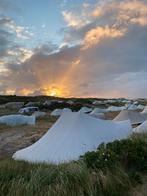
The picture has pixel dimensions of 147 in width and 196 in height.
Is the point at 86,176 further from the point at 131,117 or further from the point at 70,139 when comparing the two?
the point at 131,117

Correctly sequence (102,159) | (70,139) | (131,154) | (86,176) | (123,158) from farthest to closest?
(70,139), (131,154), (123,158), (102,159), (86,176)

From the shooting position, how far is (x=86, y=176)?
739 centimetres

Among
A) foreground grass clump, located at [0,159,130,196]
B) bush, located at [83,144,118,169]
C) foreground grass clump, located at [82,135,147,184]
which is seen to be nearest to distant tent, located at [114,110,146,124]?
foreground grass clump, located at [82,135,147,184]

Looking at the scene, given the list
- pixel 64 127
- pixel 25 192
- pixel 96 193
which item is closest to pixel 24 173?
pixel 25 192

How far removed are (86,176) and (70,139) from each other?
7.05 m

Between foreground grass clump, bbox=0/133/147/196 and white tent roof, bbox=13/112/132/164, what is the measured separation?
3937mm

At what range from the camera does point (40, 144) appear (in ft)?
49.3

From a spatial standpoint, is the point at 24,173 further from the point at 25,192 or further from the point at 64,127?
the point at 64,127

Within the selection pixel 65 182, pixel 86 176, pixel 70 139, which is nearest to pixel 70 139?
pixel 70 139

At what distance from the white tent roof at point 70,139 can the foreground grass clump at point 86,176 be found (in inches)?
155

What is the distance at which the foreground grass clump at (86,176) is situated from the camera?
270 inches

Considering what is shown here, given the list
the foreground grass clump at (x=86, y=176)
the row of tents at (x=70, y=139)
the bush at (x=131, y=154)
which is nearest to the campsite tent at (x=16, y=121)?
the row of tents at (x=70, y=139)

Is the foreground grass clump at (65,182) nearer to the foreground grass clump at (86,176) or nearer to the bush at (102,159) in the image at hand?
the foreground grass clump at (86,176)

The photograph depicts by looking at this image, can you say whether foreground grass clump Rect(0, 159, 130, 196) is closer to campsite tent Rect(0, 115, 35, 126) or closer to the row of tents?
the row of tents
